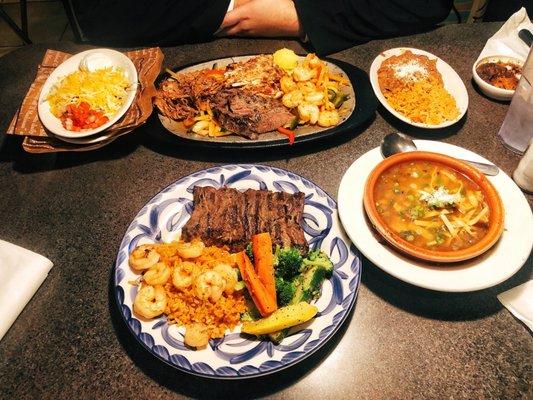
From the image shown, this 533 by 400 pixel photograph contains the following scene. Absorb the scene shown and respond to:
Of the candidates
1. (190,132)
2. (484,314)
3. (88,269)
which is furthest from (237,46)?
(484,314)

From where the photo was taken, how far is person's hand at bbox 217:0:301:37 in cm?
297

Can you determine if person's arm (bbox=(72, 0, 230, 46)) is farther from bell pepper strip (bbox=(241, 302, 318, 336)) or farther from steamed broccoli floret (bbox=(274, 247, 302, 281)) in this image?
bell pepper strip (bbox=(241, 302, 318, 336))

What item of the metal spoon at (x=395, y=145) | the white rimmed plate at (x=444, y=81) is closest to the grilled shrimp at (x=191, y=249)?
the metal spoon at (x=395, y=145)

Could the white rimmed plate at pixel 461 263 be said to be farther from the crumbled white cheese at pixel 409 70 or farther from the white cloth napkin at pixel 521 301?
the crumbled white cheese at pixel 409 70

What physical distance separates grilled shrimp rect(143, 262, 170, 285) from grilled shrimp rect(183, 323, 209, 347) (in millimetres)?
237

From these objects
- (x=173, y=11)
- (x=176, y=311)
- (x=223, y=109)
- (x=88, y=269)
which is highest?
(x=173, y=11)

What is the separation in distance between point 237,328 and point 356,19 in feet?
7.68

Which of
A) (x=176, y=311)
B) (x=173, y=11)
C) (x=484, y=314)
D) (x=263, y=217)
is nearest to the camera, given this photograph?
(x=176, y=311)

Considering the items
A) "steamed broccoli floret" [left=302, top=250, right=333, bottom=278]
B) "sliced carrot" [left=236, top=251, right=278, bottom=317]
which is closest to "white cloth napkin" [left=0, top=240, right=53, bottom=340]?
"sliced carrot" [left=236, top=251, right=278, bottom=317]

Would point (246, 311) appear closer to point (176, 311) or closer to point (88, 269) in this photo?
point (176, 311)

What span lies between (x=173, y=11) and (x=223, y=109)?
3.48ft

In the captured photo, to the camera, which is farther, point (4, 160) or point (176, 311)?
point (4, 160)

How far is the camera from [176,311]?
164 cm

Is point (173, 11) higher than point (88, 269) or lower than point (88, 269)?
higher
